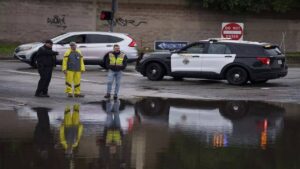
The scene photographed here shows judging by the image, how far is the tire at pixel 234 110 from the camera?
15.9 meters

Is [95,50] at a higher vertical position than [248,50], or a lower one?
lower

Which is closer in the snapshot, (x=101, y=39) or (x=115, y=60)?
(x=115, y=60)

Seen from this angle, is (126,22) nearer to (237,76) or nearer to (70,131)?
(237,76)

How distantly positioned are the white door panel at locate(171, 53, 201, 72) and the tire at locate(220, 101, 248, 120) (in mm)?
5546

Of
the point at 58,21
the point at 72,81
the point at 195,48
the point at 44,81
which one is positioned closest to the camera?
the point at 44,81

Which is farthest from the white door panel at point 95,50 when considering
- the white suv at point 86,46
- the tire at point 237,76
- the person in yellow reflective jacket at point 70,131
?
the person in yellow reflective jacket at point 70,131

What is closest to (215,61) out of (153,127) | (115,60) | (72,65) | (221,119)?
(115,60)

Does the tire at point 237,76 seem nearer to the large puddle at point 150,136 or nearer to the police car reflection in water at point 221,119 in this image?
the police car reflection in water at point 221,119

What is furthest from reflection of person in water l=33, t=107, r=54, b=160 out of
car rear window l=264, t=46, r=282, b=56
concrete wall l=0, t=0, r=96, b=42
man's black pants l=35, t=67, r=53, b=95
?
concrete wall l=0, t=0, r=96, b=42

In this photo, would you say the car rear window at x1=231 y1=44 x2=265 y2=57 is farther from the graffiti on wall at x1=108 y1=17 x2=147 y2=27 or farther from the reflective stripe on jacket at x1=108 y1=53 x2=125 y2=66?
the graffiti on wall at x1=108 y1=17 x2=147 y2=27

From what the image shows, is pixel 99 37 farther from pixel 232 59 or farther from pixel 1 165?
pixel 1 165

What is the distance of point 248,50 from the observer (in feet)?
78.0

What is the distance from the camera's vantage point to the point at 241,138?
12.5 meters

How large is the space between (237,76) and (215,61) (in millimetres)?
908
